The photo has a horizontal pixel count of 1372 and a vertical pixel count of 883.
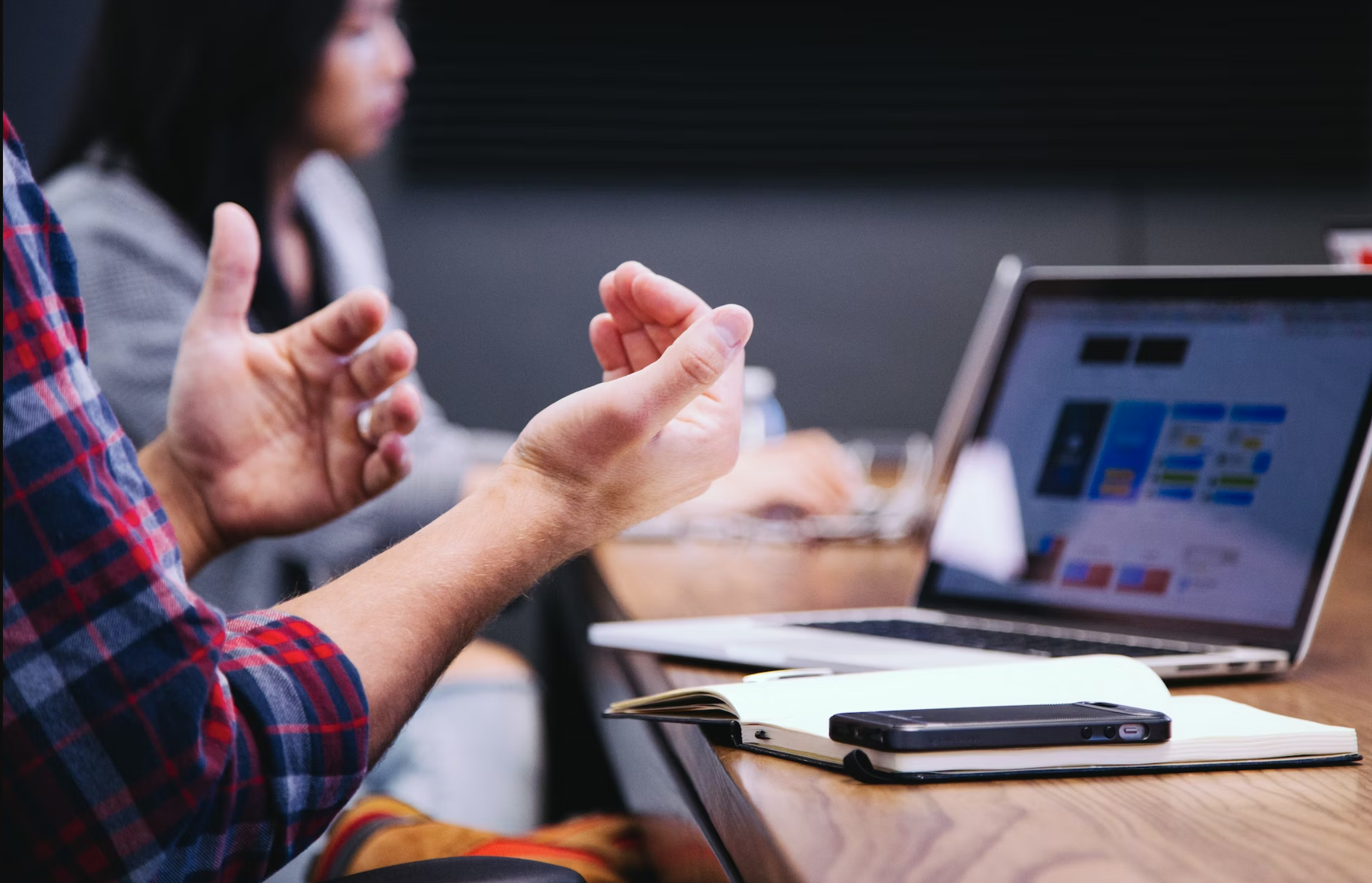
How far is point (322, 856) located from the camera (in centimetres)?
101

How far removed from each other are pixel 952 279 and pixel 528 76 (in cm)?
122

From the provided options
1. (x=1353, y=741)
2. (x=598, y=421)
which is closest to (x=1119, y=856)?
(x=1353, y=741)

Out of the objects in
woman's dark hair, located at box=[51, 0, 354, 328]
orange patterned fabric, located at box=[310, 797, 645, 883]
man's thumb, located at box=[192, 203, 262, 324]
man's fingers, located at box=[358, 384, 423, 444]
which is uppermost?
woman's dark hair, located at box=[51, 0, 354, 328]

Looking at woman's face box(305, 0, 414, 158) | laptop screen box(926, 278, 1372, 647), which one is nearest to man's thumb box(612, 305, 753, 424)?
laptop screen box(926, 278, 1372, 647)

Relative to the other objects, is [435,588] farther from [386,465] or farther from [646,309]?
[386,465]

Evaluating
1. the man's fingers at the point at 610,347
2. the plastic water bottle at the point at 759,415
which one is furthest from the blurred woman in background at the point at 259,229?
the man's fingers at the point at 610,347

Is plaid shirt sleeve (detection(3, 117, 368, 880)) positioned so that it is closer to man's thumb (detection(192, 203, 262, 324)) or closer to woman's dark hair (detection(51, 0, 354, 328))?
man's thumb (detection(192, 203, 262, 324))

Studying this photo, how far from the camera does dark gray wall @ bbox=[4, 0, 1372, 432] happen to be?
3201 millimetres

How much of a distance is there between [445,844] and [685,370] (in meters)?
0.44

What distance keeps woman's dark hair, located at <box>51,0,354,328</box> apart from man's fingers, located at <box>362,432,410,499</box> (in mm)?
841

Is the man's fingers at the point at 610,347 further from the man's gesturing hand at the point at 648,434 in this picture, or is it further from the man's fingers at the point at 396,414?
the man's fingers at the point at 396,414

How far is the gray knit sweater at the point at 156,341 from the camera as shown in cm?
172

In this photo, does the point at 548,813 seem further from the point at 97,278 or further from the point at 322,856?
the point at 97,278

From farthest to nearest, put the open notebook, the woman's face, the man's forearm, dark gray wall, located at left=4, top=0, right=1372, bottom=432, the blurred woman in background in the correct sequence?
dark gray wall, located at left=4, top=0, right=1372, bottom=432 → the woman's face → the blurred woman in background → the man's forearm → the open notebook
